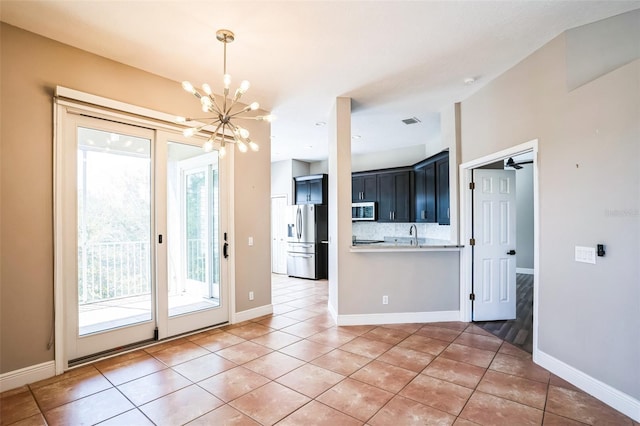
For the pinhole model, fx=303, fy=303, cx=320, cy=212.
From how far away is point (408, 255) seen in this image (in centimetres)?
421

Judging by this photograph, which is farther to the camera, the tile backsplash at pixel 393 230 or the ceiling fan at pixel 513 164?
the tile backsplash at pixel 393 230

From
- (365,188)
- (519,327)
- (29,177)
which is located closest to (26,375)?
(29,177)

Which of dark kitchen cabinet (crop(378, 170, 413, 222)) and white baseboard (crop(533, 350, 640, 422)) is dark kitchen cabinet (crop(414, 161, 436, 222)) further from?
white baseboard (crop(533, 350, 640, 422))

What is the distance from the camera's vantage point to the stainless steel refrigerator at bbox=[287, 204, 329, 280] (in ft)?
23.9

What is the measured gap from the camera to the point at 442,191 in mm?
5031

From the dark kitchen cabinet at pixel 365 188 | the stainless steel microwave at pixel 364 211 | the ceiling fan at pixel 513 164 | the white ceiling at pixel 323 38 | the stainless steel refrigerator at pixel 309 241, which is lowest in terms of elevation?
the stainless steel refrigerator at pixel 309 241

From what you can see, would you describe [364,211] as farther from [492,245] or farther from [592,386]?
[592,386]

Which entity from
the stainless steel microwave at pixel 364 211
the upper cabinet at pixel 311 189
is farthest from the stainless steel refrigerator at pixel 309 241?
the stainless steel microwave at pixel 364 211

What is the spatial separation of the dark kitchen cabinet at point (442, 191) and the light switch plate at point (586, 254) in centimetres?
212

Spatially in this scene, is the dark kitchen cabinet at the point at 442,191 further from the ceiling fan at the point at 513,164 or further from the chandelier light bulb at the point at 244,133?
the chandelier light bulb at the point at 244,133

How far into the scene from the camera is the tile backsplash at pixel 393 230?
6137 millimetres

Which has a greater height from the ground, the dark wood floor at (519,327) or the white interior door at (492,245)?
the white interior door at (492,245)

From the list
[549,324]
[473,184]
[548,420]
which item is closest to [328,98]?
[473,184]

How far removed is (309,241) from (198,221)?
139 inches
